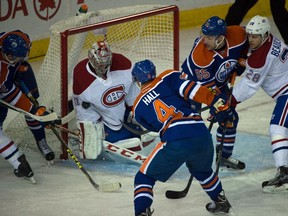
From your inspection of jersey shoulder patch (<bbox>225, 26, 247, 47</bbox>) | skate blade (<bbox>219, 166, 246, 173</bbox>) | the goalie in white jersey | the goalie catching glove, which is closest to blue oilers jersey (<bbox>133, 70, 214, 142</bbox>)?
Answer: the goalie catching glove

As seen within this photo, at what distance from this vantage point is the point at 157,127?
4770mm

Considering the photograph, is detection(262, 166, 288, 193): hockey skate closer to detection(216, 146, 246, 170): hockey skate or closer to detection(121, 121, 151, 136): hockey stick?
detection(216, 146, 246, 170): hockey skate

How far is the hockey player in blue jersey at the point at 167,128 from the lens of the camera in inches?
184

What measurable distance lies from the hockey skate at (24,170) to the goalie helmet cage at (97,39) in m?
0.39

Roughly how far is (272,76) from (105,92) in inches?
40.9

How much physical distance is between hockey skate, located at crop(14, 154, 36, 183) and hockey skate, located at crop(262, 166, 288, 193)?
54.0 inches

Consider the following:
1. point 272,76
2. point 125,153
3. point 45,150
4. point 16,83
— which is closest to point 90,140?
point 125,153

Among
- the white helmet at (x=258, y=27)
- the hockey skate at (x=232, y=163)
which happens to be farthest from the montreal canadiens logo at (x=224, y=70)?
the hockey skate at (x=232, y=163)

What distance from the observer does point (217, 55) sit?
17.9 ft

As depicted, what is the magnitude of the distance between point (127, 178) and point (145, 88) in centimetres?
102

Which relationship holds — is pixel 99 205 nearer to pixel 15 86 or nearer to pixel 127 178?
pixel 127 178

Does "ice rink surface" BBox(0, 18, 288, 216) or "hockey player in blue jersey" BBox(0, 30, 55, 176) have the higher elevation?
"hockey player in blue jersey" BBox(0, 30, 55, 176)

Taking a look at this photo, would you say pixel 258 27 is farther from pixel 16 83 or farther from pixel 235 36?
pixel 16 83

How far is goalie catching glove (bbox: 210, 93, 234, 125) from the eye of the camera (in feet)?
17.0
